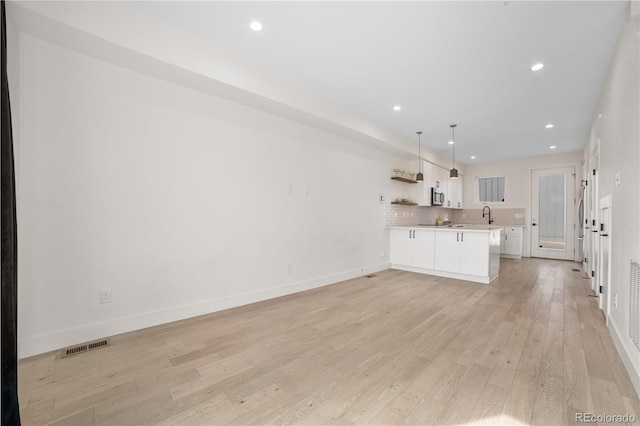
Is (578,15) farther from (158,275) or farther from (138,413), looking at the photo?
(158,275)

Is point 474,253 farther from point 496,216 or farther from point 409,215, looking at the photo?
point 496,216

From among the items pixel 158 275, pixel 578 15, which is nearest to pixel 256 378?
pixel 158 275

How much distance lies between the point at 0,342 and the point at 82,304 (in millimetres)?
1329

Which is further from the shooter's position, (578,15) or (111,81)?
(111,81)

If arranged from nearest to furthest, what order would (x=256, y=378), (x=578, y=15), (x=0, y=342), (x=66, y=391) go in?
(x=0, y=342)
(x=66, y=391)
(x=256, y=378)
(x=578, y=15)

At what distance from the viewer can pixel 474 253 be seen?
4.67 m

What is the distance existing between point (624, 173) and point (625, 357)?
1.37m

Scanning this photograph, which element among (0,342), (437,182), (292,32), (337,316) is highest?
(292,32)

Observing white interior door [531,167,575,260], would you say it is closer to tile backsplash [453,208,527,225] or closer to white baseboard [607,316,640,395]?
tile backsplash [453,208,527,225]

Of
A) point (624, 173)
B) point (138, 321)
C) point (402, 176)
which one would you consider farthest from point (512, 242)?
point (138, 321)

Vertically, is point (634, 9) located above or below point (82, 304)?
above

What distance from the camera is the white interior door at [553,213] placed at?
6.98 metres

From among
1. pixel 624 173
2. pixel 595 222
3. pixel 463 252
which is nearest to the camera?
pixel 624 173

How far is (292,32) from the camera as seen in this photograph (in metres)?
2.54
